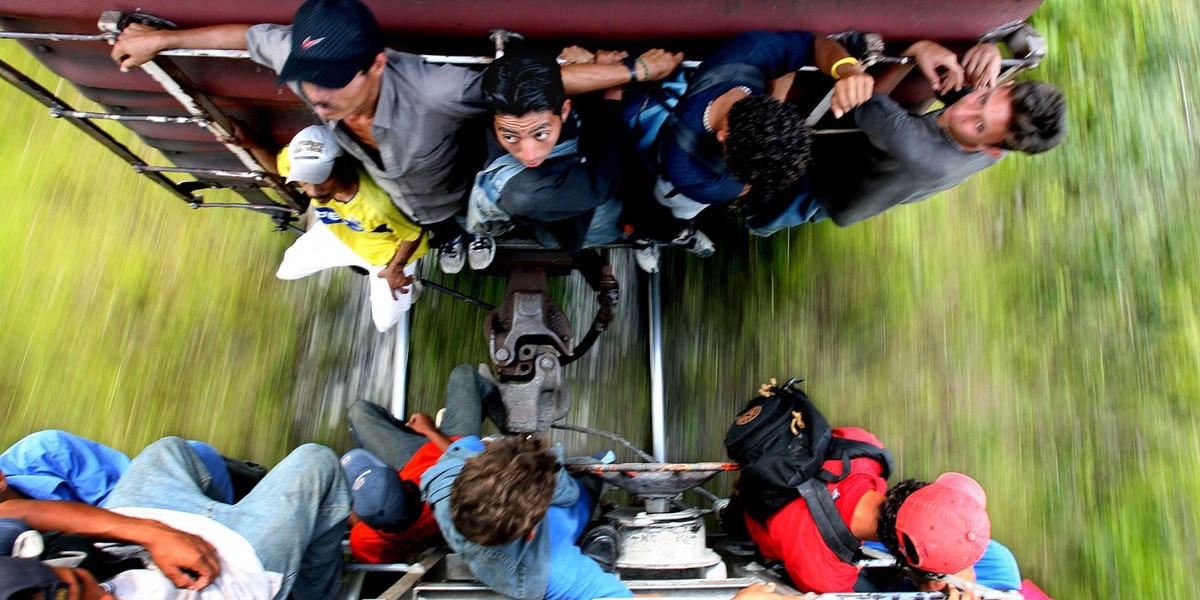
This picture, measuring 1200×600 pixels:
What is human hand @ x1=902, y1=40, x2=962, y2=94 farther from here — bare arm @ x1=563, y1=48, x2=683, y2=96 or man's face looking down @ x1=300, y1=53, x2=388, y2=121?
man's face looking down @ x1=300, y1=53, x2=388, y2=121

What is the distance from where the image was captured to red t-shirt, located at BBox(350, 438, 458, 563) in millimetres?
2236

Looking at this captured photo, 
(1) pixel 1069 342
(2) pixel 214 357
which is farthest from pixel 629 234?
(2) pixel 214 357

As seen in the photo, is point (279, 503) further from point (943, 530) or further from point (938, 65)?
point (938, 65)

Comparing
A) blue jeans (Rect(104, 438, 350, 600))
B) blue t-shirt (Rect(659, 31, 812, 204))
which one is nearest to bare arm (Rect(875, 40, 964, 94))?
blue t-shirt (Rect(659, 31, 812, 204))

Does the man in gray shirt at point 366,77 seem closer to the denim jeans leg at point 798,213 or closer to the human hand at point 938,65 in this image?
the human hand at point 938,65

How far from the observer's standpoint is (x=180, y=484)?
5.48 feet

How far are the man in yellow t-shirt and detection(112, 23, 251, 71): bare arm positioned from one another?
0.32 meters

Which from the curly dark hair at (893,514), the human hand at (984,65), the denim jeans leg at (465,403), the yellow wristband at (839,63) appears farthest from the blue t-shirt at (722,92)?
the denim jeans leg at (465,403)

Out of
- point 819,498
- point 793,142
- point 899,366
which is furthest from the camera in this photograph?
point 899,366

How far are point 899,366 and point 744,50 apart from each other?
6.14 ft

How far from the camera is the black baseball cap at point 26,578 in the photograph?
1135mm

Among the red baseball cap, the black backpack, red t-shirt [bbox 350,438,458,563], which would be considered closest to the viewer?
the red baseball cap

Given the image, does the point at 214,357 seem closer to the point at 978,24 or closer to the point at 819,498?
the point at 819,498

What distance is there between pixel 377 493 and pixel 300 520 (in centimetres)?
32
